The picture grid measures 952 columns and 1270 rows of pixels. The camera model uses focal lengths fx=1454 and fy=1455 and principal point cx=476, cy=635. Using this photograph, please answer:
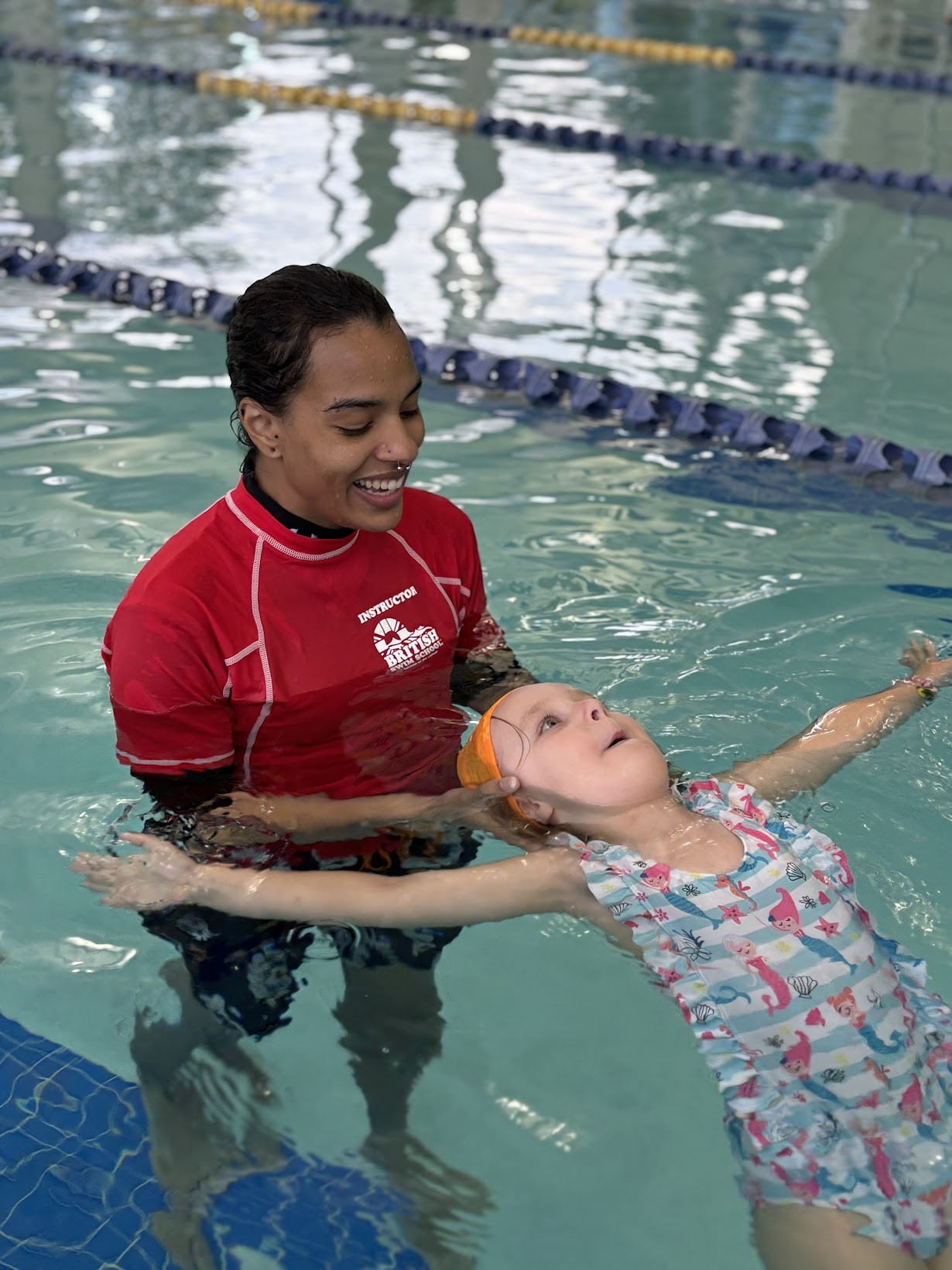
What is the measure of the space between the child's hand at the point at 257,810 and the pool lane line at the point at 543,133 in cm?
836

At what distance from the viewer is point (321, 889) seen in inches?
99.5

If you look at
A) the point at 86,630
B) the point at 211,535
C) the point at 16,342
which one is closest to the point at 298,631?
the point at 211,535

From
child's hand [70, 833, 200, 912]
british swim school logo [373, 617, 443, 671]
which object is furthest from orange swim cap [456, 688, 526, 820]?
child's hand [70, 833, 200, 912]

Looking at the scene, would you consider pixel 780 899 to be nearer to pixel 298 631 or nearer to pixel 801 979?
pixel 801 979

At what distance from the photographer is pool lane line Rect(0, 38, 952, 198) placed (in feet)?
32.5

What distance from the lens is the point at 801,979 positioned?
8.20 ft

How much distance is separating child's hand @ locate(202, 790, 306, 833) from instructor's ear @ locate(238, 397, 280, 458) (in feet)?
2.05

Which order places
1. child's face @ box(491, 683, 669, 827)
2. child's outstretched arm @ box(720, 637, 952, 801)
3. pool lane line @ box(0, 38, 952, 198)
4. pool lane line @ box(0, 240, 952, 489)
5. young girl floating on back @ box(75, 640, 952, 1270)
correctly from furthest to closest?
pool lane line @ box(0, 38, 952, 198), pool lane line @ box(0, 240, 952, 489), child's outstretched arm @ box(720, 637, 952, 801), child's face @ box(491, 683, 669, 827), young girl floating on back @ box(75, 640, 952, 1270)

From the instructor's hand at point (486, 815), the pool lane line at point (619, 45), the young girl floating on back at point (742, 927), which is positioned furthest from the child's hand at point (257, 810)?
the pool lane line at point (619, 45)

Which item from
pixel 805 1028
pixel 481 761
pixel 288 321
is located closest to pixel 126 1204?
pixel 481 761

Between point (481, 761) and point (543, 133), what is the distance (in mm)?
8812

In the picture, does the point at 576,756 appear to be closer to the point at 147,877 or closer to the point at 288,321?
the point at 147,877

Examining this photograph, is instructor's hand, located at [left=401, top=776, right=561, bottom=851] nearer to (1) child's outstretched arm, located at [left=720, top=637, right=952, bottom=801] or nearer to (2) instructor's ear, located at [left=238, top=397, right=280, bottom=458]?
(1) child's outstretched arm, located at [left=720, top=637, right=952, bottom=801]

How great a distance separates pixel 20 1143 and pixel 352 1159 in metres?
0.62
